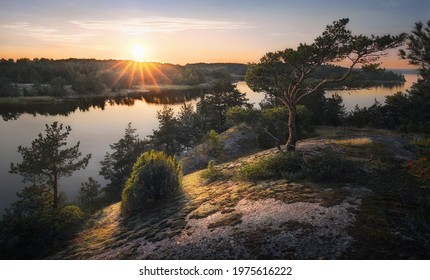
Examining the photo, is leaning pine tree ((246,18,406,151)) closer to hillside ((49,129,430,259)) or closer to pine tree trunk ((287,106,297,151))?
pine tree trunk ((287,106,297,151))

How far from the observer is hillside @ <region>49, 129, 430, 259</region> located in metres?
8.04

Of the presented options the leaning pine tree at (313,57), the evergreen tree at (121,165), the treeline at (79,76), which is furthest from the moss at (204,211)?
the treeline at (79,76)

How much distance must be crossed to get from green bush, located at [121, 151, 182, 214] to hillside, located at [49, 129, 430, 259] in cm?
81

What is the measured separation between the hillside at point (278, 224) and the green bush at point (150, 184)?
2.65ft

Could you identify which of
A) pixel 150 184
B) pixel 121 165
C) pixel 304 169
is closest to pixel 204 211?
pixel 150 184

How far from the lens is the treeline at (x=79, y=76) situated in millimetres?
100950

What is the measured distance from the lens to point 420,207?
9.51 metres

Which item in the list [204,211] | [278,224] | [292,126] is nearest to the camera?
[278,224]

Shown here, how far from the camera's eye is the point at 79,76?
127438mm

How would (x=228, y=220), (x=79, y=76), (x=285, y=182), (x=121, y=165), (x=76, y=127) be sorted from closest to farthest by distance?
1. (x=228, y=220)
2. (x=285, y=182)
3. (x=121, y=165)
4. (x=76, y=127)
5. (x=79, y=76)

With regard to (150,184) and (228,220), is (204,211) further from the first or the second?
(150,184)

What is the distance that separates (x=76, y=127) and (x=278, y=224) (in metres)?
62.7

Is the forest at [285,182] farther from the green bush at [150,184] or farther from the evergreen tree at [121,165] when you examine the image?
the evergreen tree at [121,165]

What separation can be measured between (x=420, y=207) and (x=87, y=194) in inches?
1211
